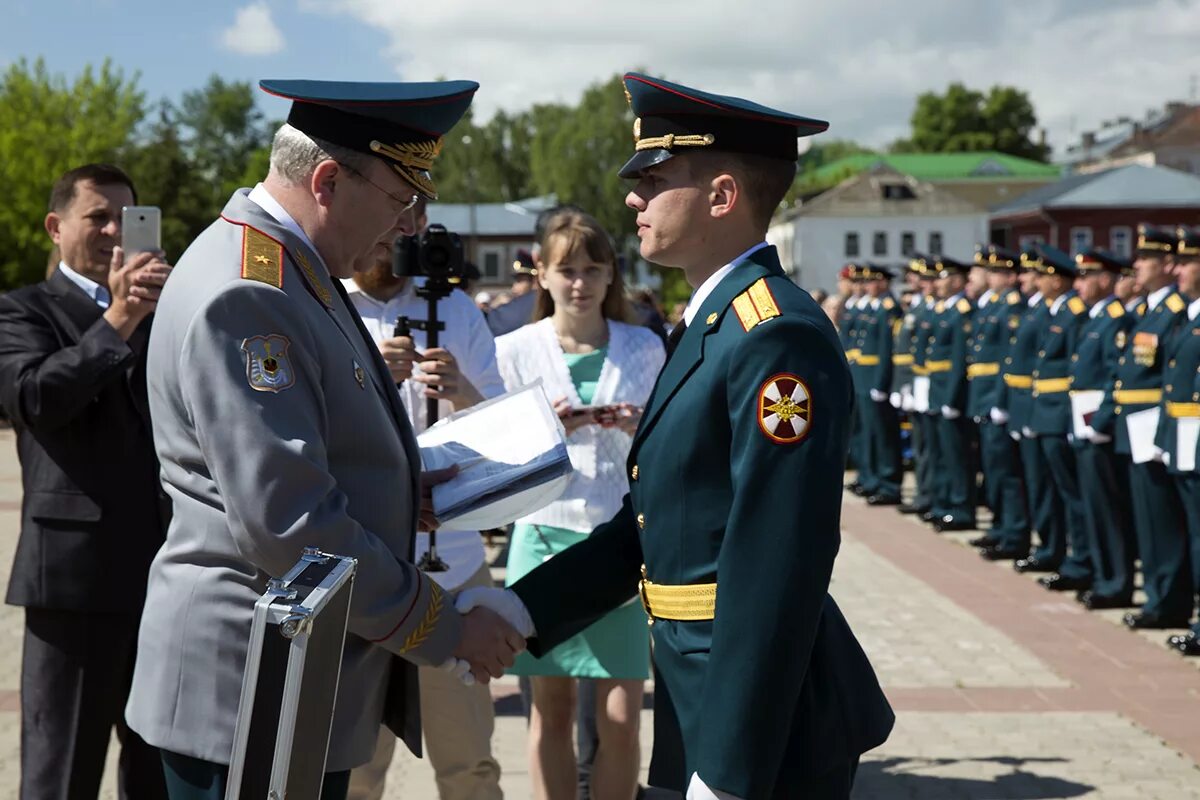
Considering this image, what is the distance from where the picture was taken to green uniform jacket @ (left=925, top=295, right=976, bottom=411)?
14820 mm

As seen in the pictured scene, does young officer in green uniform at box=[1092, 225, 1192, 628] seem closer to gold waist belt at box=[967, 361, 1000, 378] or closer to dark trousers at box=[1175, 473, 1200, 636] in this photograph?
dark trousers at box=[1175, 473, 1200, 636]

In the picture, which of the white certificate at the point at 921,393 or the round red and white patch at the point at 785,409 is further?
the white certificate at the point at 921,393

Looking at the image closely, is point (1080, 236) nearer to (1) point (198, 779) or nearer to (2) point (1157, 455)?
(2) point (1157, 455)

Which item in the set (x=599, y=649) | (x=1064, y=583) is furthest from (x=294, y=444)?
(x=1064, y=583)

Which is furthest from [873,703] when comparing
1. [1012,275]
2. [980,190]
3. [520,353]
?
[980,190]

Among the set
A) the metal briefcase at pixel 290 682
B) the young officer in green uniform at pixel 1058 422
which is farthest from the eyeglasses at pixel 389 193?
the young officer in green uniform at pixel 1058 422

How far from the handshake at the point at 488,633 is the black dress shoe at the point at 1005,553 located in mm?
10239

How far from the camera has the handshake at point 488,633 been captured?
3071 mm

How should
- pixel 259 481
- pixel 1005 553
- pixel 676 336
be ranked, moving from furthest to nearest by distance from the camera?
pixel 1005 553 → pixel 676 336 → pixel 259 481

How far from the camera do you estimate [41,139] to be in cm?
4309

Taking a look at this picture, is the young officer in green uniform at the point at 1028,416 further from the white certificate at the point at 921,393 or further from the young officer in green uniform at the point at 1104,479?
the white certificate at the point at 921,393

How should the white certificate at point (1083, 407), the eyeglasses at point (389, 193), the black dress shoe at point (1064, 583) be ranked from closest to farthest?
the eyeglasses at point (389, 193) < the white certificate at point (1083, 407) < the black dress shoe at point (1064, 583)

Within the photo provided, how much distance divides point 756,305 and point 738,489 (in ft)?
1.22

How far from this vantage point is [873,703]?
9.61 ft
